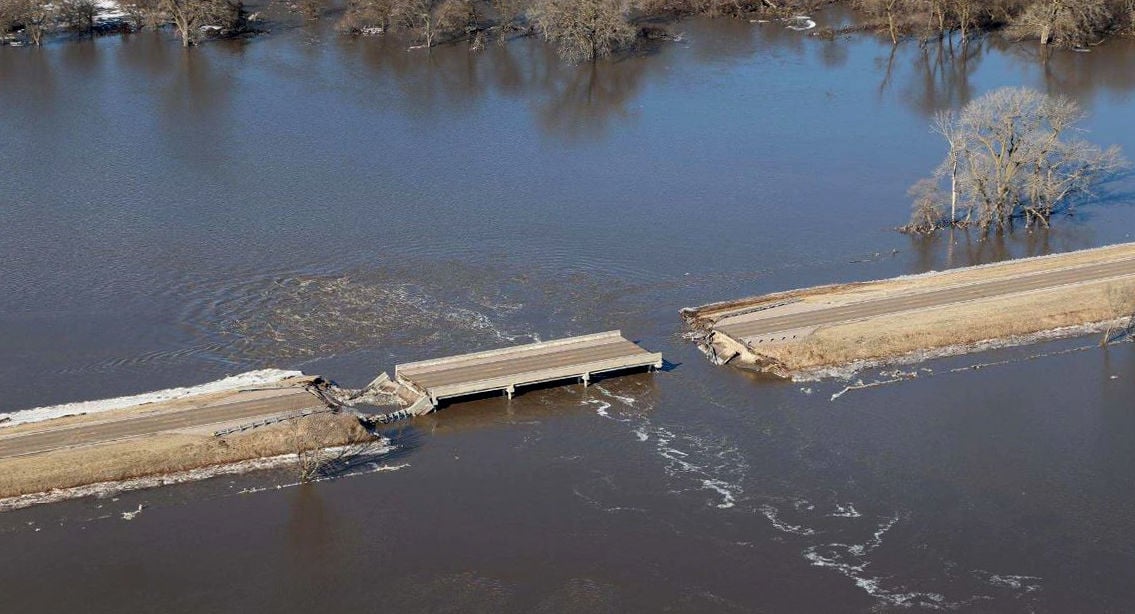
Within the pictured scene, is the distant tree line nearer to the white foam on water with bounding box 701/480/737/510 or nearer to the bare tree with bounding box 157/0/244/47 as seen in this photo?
the bare tree with bounding box 157/0/244/47

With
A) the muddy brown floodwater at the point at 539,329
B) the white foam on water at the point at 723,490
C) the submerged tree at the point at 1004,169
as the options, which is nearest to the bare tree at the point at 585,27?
the muddy brown floodwater at the point at 539,329

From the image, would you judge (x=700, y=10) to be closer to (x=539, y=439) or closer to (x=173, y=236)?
(x=173, y=236)

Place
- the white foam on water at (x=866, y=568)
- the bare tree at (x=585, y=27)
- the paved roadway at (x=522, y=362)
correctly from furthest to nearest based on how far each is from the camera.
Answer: the bare tree at (x=585, y=27) < the paved roadway at (x=522, y=362) < the white foam on water at (x=866, y=568)

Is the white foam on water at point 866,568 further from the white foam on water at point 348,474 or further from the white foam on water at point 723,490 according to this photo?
the white foam on water at point 348,474

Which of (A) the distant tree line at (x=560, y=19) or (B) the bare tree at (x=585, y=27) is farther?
(A) the distant tree line at (x=560, y=19)

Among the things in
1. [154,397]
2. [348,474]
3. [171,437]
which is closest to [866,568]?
[348,474]

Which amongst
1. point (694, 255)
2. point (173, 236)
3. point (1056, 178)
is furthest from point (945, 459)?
point (173, 236)

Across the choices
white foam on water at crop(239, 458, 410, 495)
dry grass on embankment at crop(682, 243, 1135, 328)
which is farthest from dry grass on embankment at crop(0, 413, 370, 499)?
dry grass on embankment at crop(682, 243, 1135, 328)
